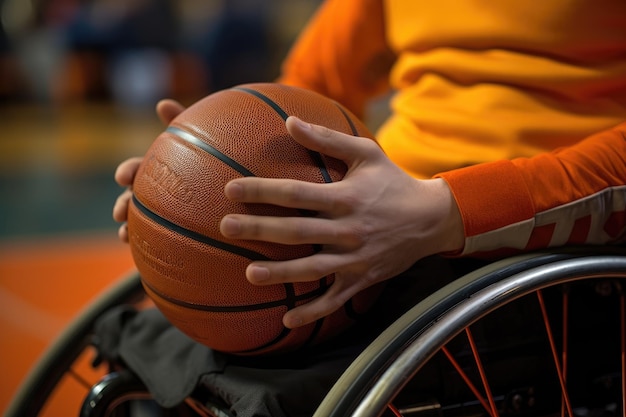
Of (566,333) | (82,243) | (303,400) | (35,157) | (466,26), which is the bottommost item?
(35,157)

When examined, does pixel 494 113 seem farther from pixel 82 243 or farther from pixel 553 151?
pixel 82 243

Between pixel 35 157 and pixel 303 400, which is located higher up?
pixel 303 400

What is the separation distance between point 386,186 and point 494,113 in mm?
288

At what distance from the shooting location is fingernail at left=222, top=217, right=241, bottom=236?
2.66 feet

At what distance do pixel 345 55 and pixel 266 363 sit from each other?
726mm

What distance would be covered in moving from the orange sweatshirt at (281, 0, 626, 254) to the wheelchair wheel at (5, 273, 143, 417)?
0.54m

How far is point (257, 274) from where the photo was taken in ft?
2.70

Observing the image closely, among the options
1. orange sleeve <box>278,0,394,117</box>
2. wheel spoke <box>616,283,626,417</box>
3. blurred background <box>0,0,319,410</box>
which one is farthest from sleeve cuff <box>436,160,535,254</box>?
blurred background <box>0,0,319,410</box>

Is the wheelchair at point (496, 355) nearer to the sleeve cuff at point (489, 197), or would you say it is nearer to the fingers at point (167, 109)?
the sleeve cuff at point (489, 197)

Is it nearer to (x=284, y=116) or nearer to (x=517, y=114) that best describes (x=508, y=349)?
(x=517, y=114)

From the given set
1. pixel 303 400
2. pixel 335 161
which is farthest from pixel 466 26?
pixel 303 400

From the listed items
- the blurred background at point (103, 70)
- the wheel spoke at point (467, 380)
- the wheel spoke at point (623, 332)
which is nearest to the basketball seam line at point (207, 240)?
the wheel spoke at point (467, 380)

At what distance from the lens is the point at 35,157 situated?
622cm

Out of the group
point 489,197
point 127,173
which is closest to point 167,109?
point 127,173
